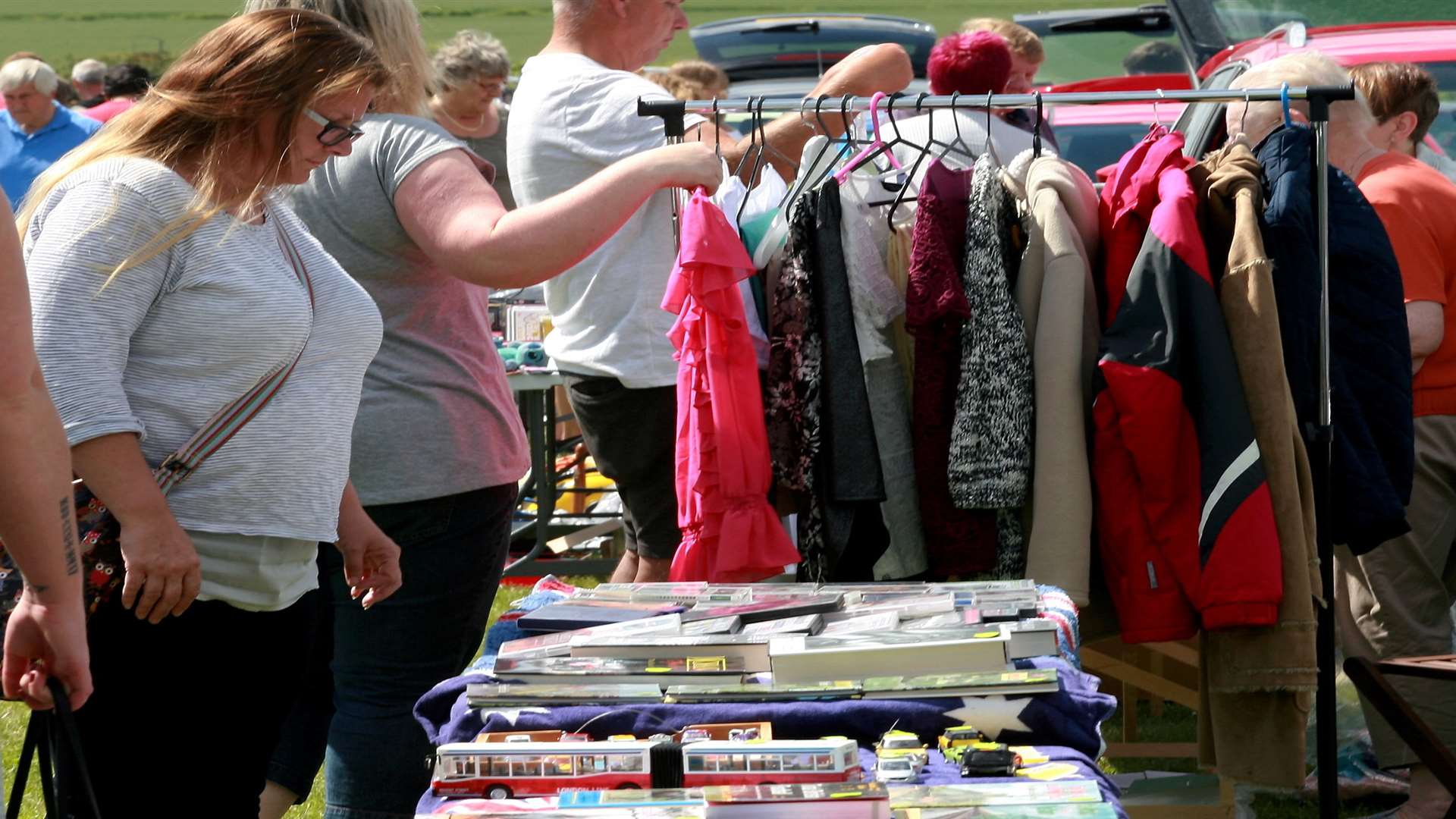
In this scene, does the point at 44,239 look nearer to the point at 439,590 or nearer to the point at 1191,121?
the point at 439,590

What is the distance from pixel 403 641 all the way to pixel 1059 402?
1.25 metres

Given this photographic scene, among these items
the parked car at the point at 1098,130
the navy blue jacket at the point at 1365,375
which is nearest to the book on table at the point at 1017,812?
the navy blue jacket at the point at 1365,375

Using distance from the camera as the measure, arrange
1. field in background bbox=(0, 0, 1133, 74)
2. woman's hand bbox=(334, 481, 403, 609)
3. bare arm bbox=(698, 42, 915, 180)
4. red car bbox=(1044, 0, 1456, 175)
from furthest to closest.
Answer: field in background bbox=(0, 0, 1133, 74)
red car bbox=(1044, 0, 1456, 175)
bare arm bbox=(698, 42, 915, 180)
woman's hand bbox=(334, 481, 403, 609)

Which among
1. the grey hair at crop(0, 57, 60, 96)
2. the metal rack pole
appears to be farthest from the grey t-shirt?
the grey hair at crop(0, 57, 60, 96)

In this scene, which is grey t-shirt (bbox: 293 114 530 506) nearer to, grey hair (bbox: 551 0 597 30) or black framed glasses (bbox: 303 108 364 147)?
black framed glasses (bbox: 303 108 364 147)

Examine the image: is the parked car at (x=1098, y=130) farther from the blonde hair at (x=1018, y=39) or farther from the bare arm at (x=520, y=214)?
the bare arm at (x=520, y=214)

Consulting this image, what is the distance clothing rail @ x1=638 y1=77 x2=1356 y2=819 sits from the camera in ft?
9.21

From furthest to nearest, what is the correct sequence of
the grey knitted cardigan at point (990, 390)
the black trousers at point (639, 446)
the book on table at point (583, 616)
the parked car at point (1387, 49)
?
the parked car at point (1387, 49)
the black trousers at point (639, 446)
the grey knitted cardigan at point (990, 390)
the book on table at point (583, 616)

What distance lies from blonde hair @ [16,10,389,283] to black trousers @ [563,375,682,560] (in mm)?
1161

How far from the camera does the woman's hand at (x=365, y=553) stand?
7.89 feet

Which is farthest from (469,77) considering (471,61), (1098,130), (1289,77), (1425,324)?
(1425,324)

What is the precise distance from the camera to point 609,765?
165 cm

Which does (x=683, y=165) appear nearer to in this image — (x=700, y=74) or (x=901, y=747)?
(x=901, y=747)

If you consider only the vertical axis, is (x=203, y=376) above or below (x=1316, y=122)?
below
